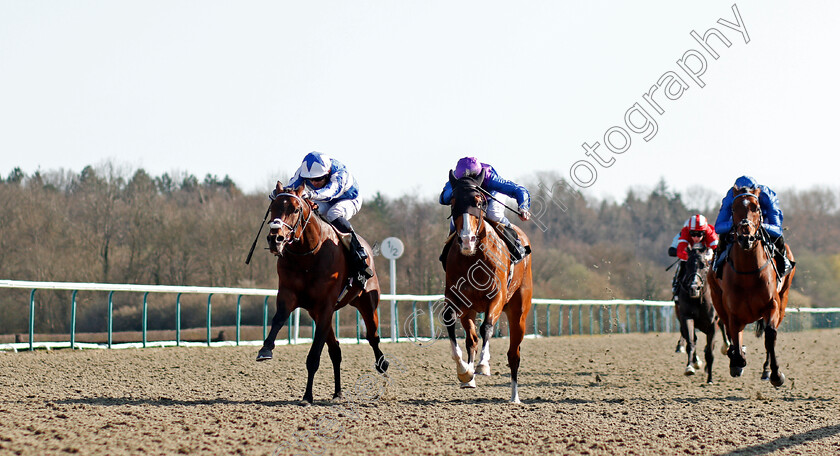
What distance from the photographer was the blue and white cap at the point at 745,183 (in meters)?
8.62

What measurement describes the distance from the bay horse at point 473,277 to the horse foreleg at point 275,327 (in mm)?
1410

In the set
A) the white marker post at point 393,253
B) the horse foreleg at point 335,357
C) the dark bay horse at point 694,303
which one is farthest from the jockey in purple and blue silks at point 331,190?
the white marker post at point 393,253

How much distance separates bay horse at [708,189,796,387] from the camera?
8.23m

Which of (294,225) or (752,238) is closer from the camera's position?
(294,225)

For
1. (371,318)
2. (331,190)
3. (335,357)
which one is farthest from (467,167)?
(335,357)

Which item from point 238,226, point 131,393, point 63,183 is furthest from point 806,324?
point 131,393

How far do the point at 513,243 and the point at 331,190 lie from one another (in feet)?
5.83

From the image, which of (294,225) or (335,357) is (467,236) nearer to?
(294,225)

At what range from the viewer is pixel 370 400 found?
742 cm

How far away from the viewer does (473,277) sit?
735cm

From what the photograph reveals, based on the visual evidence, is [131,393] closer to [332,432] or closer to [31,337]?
[332,432]

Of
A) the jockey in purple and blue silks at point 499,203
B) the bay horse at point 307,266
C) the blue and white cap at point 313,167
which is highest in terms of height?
the blue and white cap at point 313,167

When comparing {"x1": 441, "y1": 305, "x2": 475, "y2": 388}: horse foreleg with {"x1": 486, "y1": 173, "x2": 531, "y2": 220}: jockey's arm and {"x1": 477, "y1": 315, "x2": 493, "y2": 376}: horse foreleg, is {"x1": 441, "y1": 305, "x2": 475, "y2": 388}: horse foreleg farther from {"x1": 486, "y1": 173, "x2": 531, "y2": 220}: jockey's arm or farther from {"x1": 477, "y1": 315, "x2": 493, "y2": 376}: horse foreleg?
{"x1": 486, "y1": 173, "x2": 531, "y2": 220}: jockey's arm

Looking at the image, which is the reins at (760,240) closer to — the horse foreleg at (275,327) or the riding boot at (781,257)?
the riding boot at (781,257)
